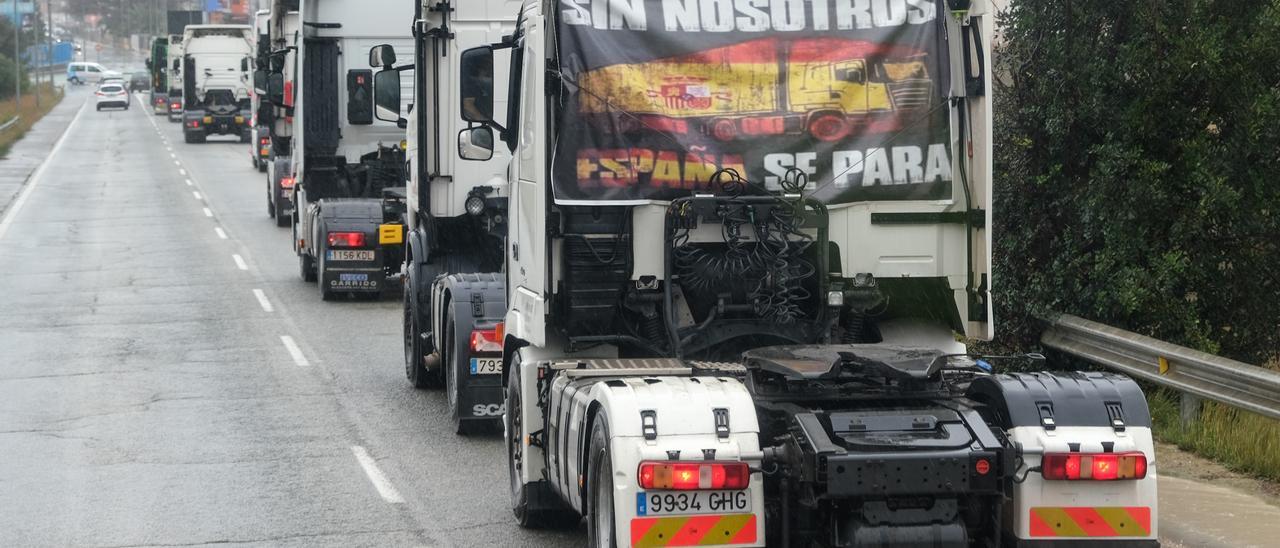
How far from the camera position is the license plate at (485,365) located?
11.4m

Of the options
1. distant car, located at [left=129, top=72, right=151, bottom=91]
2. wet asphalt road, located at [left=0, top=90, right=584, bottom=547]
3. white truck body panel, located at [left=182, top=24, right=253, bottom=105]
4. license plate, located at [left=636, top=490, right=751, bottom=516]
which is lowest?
wet asphalt road, located at [left=0, top=90, right=584, bottom=547]

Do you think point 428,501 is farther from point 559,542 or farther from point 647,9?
point 647,9

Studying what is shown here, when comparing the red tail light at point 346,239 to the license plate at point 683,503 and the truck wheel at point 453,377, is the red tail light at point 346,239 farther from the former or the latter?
the license plate at point 683,503

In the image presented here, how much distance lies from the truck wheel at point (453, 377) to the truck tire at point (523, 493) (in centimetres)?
258

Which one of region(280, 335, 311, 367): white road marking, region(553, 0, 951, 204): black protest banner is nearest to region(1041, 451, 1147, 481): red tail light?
region(553, 0, 951, 204): black protest banner

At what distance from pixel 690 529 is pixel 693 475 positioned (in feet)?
0.71

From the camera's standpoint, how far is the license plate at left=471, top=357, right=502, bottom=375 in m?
11.4

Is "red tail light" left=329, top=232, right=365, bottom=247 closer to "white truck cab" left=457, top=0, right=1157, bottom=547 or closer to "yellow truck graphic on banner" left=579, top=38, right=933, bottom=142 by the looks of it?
"white truck cab" left=457, top=0, right=1157, bottom=547

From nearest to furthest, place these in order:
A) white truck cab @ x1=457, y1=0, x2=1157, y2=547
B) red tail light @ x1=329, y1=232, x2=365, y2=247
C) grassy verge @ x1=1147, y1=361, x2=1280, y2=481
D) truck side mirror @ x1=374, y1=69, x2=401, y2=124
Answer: white truck cab @ x1=457, y1=0, x2=1157, y2=547 → grassy verge @ x1=1147, y1=361, x2=1280, y2=481 → truck side mirror @ x1=374, y1=69, x2=401, y2=124 → red tail light @ x1=329, y1=232, x2=365, y2=247

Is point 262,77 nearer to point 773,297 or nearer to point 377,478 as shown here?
point 377,478

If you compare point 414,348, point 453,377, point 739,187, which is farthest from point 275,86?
point 739,187

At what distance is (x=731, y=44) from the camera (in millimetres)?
7934

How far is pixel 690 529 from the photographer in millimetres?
6258

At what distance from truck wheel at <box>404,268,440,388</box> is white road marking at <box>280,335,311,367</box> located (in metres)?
1.58
